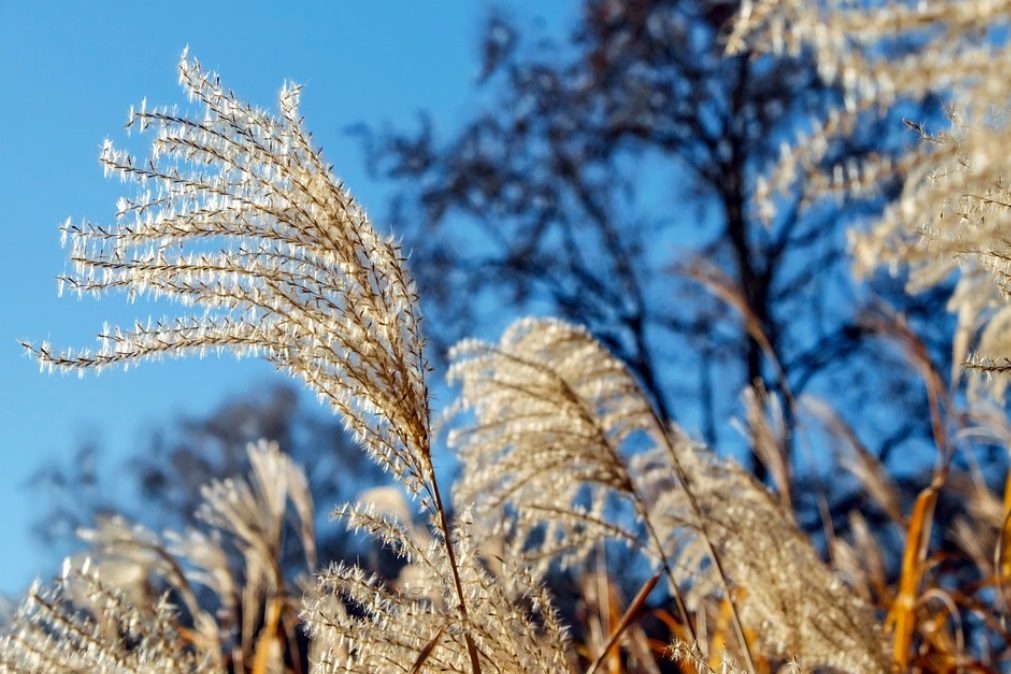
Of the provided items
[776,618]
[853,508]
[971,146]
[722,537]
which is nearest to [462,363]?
[722,537]

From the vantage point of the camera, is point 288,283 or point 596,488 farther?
point 596,488

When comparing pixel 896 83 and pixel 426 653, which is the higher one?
pixel 896 83

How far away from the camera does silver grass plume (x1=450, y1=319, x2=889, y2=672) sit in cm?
201

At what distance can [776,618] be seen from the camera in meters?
2.19

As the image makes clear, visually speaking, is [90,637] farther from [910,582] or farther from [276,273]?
[910,582]

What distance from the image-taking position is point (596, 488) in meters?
2.34

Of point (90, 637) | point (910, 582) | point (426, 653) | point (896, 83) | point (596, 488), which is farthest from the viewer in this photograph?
point (910, 582)

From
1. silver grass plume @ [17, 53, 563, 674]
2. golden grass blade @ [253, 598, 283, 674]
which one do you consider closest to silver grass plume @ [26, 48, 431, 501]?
silver grass plume @ [17, 53, 563, 674]

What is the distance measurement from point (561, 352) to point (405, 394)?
100 centimetres

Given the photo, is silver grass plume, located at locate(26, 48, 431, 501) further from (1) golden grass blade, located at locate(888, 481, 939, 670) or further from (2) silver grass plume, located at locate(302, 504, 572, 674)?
(1) golden grass blade, located at locate(888, 481, 939, 670)

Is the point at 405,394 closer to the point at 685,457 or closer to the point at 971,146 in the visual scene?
the point at 971,146

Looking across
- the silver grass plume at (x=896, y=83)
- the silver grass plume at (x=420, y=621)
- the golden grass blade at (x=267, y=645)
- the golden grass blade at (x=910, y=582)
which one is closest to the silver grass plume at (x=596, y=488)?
the golden grass blade at (x=910, y=582)

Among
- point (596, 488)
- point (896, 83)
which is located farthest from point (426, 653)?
point (596, 488)

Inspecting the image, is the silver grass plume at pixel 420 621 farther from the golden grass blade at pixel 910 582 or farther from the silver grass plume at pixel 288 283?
the golden grass blade at pixel 910 582
